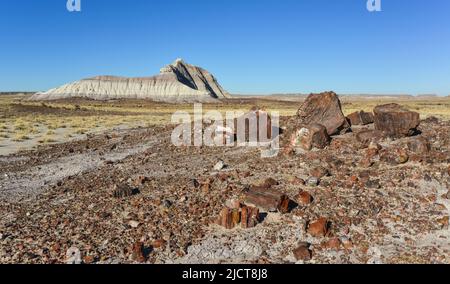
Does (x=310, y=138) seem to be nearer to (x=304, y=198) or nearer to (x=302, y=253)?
(x=304, y=198)

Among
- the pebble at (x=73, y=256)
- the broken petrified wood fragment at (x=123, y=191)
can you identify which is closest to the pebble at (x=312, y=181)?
the broken petrified wood fragment at (x=123, y=191)

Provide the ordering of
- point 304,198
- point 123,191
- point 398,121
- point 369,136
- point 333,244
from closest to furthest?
1. point 333,244
2. point 304,198
3. point 123,191
4. point 369,136
5. point 398,121

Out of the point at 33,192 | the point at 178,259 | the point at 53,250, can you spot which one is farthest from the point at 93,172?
the point at 178,259

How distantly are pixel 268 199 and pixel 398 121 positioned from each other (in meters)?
5.91

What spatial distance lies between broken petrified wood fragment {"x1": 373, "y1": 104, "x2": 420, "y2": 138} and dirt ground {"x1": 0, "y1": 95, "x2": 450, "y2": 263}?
43 centimetres

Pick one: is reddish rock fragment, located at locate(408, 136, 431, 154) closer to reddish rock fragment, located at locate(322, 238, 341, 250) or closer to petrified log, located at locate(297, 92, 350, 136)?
petrified log, located at locate(297, 92, 350, 136)

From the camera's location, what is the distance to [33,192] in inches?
419

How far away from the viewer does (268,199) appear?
25.9 ft

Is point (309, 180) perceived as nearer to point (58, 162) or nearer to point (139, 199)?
point (139, 199)

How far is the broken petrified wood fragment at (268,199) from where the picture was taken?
304 inches

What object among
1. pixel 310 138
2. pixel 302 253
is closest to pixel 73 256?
pixel 302 253

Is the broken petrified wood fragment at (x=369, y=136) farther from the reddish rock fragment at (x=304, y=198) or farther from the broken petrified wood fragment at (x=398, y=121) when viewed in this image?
the reddish rock fragment at (x=304, y=198)

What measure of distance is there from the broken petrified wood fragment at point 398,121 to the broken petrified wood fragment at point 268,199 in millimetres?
5300
